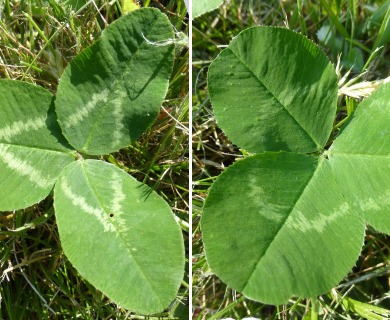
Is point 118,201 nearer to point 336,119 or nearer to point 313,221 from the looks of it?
point 313,221

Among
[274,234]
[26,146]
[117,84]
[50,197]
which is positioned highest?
[117,84]

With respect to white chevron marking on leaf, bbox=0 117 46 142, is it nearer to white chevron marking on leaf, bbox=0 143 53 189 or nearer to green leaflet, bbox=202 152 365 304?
white chevron marking on leaf, bbox=0 143 53 189

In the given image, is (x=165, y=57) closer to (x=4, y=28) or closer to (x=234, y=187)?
(x=234, y=187)

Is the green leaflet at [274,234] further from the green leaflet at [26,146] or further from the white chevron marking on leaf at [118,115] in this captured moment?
the green leaflet at [26,146]

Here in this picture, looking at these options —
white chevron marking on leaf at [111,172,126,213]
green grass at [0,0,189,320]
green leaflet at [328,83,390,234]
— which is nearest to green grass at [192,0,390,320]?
green grass at [0,0,189,320]

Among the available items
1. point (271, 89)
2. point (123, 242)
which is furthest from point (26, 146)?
point (271, 89)
